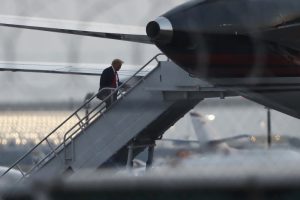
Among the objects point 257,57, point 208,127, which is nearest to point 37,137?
point 208,127

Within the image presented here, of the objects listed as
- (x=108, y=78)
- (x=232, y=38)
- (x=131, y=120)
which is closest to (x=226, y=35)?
(x=232, y=38)

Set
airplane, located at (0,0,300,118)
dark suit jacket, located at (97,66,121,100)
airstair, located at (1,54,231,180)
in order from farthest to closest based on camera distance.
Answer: dark suit jacket, located at (97,66,121,100), airstair, located at (1,54,231,180), airplane, located at (0,0,300,118)

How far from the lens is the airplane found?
1034cm

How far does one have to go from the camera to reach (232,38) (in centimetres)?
1054

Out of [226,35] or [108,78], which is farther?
[108,78]

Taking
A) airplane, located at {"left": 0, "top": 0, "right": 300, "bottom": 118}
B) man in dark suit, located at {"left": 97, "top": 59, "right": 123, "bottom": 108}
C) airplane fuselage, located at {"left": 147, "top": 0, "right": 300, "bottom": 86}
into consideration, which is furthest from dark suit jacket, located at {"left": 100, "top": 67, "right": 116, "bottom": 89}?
airplane fuselage, located at {"left": 147, "top": 0, "right": 300, "bottom": 86}

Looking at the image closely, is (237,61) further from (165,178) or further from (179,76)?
(165,178)

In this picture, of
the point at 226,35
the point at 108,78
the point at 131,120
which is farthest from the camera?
the point at 108,78

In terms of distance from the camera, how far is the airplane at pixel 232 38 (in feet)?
33.9

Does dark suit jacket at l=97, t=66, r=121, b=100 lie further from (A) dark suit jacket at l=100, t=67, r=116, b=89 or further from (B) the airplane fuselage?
(B) the airplane fuselage

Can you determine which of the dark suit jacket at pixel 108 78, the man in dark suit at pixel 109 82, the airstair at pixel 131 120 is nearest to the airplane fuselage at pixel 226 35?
the airstair at pixel 131 120

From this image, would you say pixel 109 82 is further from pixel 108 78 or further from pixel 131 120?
pixel 131 120

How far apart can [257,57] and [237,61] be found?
589 mm

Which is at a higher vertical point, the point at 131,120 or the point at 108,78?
the point at 108,78
